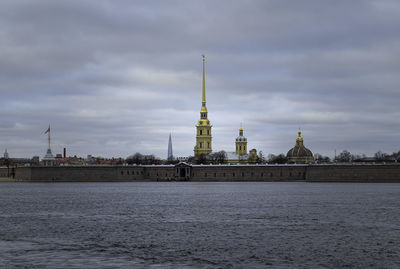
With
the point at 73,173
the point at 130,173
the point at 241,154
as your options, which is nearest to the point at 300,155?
the point at 241,154

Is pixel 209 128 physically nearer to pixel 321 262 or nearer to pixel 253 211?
pixel 253 211

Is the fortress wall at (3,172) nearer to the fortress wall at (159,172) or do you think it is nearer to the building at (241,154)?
the fortress wall at (159,172)

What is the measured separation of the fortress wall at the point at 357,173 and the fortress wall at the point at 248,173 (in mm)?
6883

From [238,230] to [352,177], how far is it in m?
69.1

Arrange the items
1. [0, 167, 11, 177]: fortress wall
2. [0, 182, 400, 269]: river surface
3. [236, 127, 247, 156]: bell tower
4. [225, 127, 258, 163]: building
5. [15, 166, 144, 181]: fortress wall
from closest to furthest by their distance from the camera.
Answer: [0, 182, 400, 269]: river surface
[15, 166, 144, 181]: fortress wall
[0, 167, 11, 177]: fortress wall
[225, 127, 258, 163]: building
[236, 127, 247, 156]: bell tower

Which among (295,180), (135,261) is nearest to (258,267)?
(135,261)

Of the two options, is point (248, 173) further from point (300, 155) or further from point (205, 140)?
point (205, 140)

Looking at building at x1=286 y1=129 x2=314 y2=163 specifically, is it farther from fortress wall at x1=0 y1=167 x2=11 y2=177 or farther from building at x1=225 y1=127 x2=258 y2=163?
fortress wall at x1=0 y1=167 x2=11 y2=177

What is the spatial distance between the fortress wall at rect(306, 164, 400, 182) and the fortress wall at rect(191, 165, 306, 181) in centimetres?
688

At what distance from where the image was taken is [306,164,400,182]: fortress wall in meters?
92.1

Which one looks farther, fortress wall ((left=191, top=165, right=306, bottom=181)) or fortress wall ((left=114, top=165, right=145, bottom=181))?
fortress wall ((left=114, top=165, right=145, bottom=181))

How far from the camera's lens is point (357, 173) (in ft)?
310

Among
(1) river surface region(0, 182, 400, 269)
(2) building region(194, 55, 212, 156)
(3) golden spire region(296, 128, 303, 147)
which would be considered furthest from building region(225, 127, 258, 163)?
(1) river surface region(0, 182, 400, 269)

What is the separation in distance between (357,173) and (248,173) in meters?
21.3
